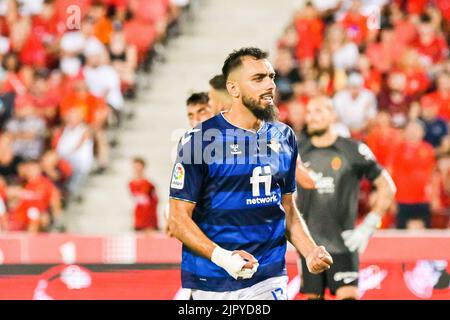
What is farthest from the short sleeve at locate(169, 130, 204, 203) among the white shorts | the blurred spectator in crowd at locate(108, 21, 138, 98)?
the blurred spectator in crowd at locate(108, 21, 138, 98)

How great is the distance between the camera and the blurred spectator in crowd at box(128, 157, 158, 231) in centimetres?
1416

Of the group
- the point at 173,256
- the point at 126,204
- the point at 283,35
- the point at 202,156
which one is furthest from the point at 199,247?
the point at 283,35

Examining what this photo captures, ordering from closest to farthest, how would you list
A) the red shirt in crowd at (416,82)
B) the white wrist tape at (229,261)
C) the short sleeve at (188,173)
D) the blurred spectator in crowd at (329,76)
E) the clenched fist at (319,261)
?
the white wrist tape at (229,261) → the clenched fist at (319,261) → the short sleeve at (188,173) → the red shirt in crowd at (416,82) → the blurred spectator in crowd at (329,76)

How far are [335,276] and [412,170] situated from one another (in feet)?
13.5

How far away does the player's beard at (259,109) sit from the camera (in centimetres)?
682

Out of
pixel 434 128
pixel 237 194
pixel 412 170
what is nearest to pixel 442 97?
pixel 434 128

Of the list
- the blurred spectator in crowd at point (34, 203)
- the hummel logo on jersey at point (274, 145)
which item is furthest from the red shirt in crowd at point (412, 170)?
the hummel logo on jersey at point (274, 145)

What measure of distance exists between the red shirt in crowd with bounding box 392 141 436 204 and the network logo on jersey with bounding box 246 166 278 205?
7.29 metres

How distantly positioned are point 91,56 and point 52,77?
740 mm

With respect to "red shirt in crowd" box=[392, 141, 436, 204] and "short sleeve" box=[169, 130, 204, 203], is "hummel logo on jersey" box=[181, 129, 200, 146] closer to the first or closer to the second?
"short sleeve" box=[169, 130, 204, 203]

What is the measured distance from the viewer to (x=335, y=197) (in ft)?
33.5

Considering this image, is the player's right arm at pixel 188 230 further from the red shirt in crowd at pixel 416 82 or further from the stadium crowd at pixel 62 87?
the red shirt in crowd at pixel 416 82

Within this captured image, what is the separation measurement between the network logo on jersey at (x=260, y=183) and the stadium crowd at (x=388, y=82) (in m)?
7.18
